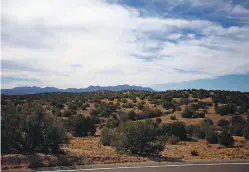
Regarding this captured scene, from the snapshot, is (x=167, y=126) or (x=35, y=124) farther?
(x=167, y=126)

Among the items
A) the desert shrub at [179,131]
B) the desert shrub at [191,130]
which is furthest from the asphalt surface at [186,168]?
the desert shrub at [191,130]

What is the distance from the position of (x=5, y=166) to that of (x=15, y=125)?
11.2 ft

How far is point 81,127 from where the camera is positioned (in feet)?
88.9

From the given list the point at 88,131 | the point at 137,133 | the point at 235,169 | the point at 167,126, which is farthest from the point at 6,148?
the point at 167,126

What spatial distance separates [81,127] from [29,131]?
12.6 m

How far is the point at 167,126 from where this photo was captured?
2658cm

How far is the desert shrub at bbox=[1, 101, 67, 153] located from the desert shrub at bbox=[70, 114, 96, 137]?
11.5 metres

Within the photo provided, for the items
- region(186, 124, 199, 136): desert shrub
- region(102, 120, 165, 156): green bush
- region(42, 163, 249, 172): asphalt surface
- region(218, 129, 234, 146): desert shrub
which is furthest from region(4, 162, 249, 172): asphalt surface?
region(186, 124, 199, 136): desert shrub

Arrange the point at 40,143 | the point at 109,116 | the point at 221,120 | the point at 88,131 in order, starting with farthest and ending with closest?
1. the point at 109,116
2. the point at 221,120
3. the point at 88,131
4. the point at 40,143

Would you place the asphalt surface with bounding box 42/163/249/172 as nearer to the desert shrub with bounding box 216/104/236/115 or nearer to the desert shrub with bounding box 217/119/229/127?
the desert shrub with bounding box 217/119/229/127

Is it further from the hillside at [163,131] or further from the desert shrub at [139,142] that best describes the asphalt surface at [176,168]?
the desert shrub at [139,142]

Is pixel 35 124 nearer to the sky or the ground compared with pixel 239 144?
nearer to the sky

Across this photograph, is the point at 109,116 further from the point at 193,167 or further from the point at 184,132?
the point at 193,167

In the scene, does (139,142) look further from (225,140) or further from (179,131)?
(179,131)
